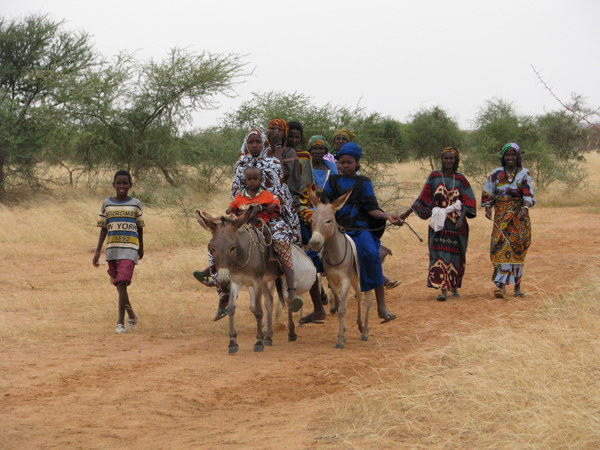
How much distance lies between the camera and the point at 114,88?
26641 millimetres

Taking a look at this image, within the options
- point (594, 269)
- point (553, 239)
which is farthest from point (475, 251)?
point (594, 269)

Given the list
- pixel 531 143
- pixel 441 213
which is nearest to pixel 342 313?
pixel 441 213

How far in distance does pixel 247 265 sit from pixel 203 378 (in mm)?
1282

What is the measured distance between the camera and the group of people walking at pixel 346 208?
8211 millimetres

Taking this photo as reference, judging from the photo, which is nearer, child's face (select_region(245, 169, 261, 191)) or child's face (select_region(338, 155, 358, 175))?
child's face (select_region(245, 169, 261, 191))

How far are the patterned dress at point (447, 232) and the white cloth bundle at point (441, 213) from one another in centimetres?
6

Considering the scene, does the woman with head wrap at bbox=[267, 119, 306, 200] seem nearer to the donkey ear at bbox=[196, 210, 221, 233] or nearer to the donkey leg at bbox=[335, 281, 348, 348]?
the donkey leg at bbox=[335, 281, 348, 348]

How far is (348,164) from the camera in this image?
27.1 feet

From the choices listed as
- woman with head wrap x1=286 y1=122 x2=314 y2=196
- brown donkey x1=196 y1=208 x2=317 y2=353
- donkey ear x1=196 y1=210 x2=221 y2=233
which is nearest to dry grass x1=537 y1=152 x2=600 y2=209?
woman with head wrap x1=286 y1=122 x2=314 y2=196

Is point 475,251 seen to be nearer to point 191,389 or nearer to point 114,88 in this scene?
point 191,389

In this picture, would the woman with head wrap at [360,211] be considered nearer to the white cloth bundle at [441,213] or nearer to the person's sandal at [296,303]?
the person's sandal at [296,303]

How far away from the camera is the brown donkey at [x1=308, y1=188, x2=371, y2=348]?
767cm

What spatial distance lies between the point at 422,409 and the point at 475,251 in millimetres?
10048

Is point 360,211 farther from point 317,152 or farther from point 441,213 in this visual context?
point 441,213
